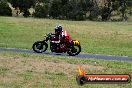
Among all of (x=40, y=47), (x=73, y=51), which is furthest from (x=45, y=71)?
(x=40, y=47)

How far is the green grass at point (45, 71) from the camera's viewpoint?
44.2ft

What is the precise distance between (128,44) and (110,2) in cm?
3440

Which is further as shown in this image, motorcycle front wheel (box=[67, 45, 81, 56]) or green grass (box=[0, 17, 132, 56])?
green grass (box=[0, 17, 132, 56])

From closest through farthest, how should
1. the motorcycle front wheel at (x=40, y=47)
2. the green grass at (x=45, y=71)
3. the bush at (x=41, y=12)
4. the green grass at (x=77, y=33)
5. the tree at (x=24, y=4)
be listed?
the green grass at (x=45, y=71)
the motorcycle front wheel at (x=40, y=47)
the green grass at (x=77, y=33)
the bush at (x=41, y=12)
the tree at (x=24, y=4)

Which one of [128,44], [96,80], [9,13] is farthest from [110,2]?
[96,80]

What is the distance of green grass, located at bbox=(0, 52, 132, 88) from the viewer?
1346cm

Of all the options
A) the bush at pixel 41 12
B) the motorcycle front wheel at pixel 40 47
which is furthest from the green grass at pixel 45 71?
the bush at pixel 41 12

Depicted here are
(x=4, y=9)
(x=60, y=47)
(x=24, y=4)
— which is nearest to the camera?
(x=60, y=47)

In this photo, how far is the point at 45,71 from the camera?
15891 mm

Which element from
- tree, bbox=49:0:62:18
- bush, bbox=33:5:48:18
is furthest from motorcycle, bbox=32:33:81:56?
tree, bbox=49:0:62:18

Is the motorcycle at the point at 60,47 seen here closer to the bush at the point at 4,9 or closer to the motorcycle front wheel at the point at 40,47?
the motorcycle front wheel at the point at 40,47

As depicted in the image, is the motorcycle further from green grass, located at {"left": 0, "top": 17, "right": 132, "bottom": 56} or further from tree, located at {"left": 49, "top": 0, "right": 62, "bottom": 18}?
tree, located at {"left": 49, "top": 0, "right": 62, "bottom": 18}

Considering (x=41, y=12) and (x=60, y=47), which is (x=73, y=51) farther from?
(x=41, y=12)

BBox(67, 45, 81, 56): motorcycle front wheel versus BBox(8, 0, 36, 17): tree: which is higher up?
BBox(8, 0, 36, 17): tree
